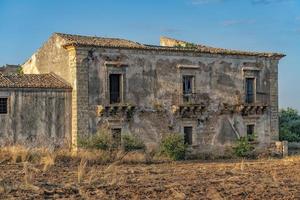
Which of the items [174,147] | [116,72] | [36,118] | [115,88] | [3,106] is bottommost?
[174,147]

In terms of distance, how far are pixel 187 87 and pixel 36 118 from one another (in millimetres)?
8756

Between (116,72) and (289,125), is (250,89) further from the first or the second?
(116,72)

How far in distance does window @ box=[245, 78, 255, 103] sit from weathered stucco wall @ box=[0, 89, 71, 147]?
434 inches

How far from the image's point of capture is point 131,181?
18.1 m

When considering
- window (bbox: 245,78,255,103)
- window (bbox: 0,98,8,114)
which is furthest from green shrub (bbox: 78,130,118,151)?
window (bbox: 245,78,255,103)

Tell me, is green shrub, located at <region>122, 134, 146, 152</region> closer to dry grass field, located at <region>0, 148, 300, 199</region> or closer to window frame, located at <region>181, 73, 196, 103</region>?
dry grass field, located at <region>0, 148, 300, 199</region>

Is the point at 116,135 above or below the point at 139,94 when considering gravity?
below

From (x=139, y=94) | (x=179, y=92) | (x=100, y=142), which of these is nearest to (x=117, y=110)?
(x=139, y=94)

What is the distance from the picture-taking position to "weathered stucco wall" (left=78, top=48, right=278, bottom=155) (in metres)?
29.9

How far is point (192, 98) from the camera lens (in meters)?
32.5

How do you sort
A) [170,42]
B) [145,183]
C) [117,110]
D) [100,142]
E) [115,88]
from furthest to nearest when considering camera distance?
1. [170,42]
2. [115,88]
3. [117,110]
4. [100,142]
5. [145,183]

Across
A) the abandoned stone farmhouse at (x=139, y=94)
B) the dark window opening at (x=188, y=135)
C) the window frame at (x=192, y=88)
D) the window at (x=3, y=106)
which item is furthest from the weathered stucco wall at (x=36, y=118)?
the dark window opening at (x=188, y=135)

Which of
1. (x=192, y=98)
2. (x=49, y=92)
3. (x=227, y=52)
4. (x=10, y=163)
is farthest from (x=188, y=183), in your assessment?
(x=227, y=52)

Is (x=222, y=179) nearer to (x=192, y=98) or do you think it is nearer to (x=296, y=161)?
(x=296, y=161)
